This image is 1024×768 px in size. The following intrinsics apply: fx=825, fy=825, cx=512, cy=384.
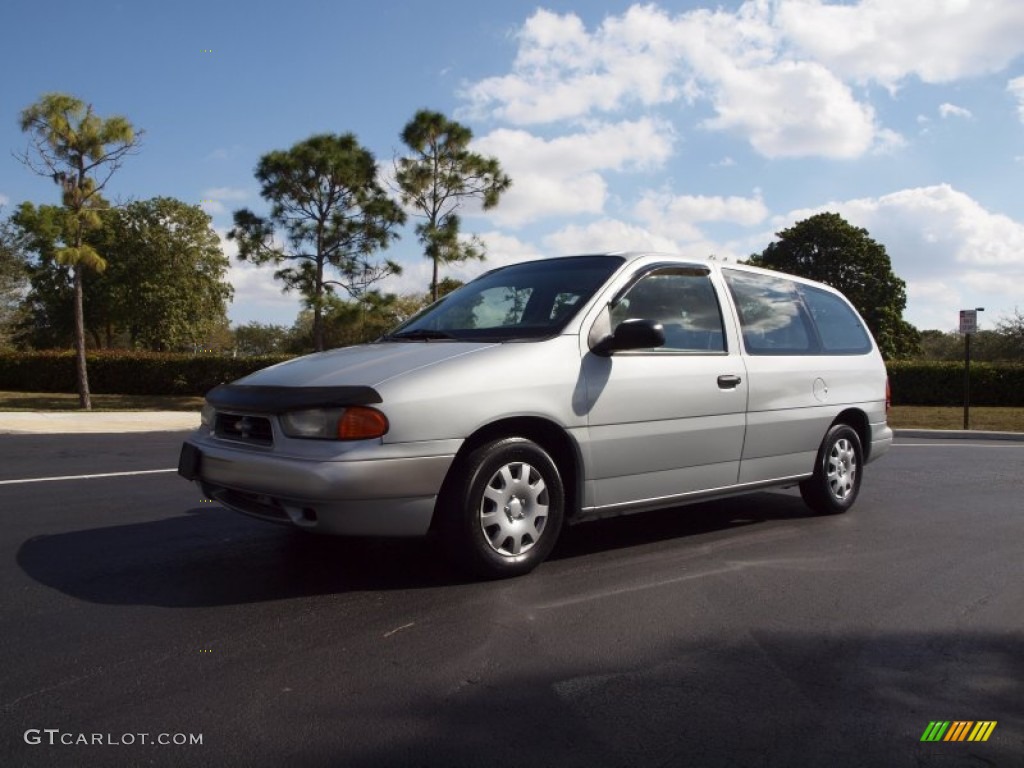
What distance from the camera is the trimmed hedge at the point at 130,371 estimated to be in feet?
96.8

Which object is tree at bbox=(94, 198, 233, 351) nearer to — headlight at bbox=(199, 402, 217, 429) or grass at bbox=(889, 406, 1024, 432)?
grass at bbox=(889, 406, 1024, 432)

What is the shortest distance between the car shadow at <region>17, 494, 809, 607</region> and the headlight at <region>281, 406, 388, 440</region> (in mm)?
838

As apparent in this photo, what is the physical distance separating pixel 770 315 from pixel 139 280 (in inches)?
2002

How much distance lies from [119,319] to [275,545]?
167ft

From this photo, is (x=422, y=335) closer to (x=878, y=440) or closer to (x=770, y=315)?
(x=770, y=315)

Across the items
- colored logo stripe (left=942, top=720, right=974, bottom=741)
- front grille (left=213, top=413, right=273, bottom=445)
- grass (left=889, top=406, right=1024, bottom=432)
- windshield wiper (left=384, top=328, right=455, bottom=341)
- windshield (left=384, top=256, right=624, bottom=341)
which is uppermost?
windshield (left=384, top=256, right=624, bottom=341)

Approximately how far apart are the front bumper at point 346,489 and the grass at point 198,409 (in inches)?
621

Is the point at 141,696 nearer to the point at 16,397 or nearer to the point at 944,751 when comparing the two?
the point at 944,751

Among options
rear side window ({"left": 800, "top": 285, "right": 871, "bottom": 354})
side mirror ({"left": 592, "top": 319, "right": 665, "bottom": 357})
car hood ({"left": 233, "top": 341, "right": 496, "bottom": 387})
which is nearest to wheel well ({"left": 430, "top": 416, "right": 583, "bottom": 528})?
car hood ({"left": 233, "top": 341, "right": 496, "bottom": 387})

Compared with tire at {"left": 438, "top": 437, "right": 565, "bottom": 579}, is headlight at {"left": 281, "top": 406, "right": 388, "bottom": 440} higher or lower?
higher

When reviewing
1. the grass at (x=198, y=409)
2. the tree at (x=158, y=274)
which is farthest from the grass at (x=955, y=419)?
the tree at (x=158, y=274)

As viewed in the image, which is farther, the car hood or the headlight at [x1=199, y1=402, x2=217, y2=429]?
the headlight at [x1=199, y1=402, x2=217, y2=429]

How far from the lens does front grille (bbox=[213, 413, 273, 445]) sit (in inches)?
163

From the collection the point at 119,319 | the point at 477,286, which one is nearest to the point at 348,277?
the point at 477,286
